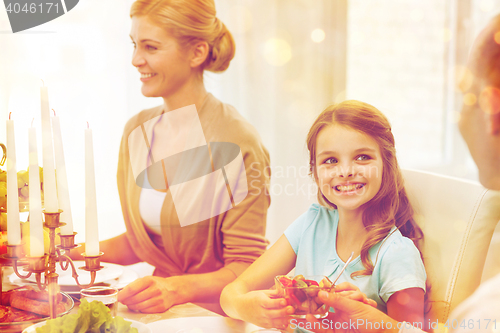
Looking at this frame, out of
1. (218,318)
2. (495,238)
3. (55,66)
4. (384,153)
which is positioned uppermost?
(55,66)

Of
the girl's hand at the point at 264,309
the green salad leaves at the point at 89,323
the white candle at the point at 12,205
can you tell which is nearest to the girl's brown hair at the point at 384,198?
the girl's hand at the point at 264,309

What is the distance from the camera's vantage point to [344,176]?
0.57 m

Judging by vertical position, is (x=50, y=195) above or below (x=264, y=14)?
below

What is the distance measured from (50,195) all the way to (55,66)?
43 cm

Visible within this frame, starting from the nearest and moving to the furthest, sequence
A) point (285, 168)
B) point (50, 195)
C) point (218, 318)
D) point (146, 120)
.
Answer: point (50, 195), point (218, 318), point (285, 168), point (146, 120)

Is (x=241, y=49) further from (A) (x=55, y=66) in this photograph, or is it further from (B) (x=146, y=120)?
(A) (x=55, y=66)

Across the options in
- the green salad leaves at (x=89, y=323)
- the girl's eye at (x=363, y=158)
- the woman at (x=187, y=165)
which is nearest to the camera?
the green salad leaves at (x=89, y=323)

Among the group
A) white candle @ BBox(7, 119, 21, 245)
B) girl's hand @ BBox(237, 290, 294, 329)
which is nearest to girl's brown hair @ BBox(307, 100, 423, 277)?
girl's hand @ BBox(237, 290, 294, 329)

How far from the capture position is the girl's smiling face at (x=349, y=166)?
566mm

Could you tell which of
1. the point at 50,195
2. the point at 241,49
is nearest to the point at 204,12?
the point at 241,49

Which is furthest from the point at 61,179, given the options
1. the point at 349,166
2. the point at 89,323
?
the point at 349,166

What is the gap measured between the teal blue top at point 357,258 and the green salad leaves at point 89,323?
28 centimetres

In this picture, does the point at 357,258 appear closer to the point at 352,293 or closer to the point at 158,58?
the point at 352,293

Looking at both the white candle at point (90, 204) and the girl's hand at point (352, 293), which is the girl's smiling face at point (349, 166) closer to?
the girl's hand at point (352, 293)
